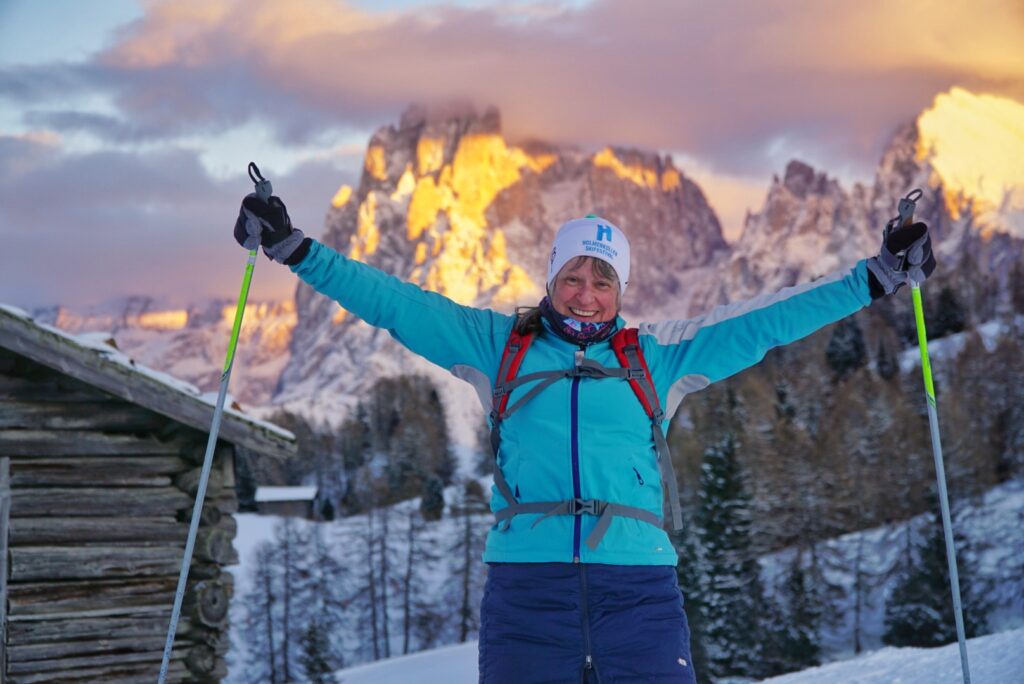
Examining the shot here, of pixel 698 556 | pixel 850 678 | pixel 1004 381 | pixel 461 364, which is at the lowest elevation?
pixel 850 678

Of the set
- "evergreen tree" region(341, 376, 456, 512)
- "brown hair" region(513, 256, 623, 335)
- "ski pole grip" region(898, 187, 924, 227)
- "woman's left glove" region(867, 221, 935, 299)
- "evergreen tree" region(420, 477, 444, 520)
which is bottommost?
"brown hair" region(513, 256, 623, 335)

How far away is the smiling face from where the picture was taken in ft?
12.1

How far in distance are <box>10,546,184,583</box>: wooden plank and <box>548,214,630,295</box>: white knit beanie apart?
18.4 ft

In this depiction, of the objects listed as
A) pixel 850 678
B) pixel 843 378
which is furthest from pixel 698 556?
pixel 843 378

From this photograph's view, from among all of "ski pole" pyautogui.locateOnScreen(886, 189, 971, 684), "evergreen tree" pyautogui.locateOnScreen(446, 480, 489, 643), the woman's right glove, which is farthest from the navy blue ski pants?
"evergreen tree" pyautogui.locateOnScreen(446, 480, 489, 643)

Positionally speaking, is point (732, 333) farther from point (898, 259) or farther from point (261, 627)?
point (261, 627)

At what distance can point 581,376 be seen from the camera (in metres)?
3.53

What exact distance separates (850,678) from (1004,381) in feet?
155

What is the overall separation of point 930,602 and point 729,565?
646 centimetres

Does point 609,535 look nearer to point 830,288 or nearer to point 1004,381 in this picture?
point 830,288

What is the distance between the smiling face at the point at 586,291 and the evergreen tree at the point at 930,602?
2651cm

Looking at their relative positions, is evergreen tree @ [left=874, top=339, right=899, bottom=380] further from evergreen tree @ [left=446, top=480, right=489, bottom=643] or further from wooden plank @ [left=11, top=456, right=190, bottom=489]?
wooden plank @ [left=11, top=456, right=190, bottom=489]

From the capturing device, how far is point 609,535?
11.0ft

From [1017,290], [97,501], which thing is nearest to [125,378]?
[97,501]
